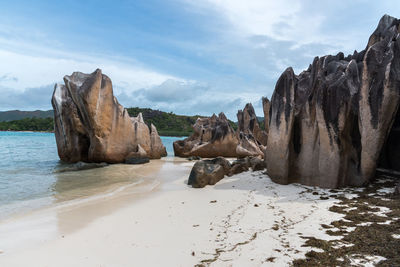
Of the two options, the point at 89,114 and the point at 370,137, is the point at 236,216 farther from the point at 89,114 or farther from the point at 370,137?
the point at 89,114

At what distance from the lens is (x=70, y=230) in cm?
521

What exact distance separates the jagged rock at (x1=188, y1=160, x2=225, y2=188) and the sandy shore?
4.15 feet

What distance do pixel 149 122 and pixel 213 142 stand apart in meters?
59.6

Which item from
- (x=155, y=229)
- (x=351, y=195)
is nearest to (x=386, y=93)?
(x=351, y=195)

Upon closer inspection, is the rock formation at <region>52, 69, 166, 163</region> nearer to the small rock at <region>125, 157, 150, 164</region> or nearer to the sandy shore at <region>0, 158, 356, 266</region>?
the small rock at <region>125, 157, 150, 164</region>

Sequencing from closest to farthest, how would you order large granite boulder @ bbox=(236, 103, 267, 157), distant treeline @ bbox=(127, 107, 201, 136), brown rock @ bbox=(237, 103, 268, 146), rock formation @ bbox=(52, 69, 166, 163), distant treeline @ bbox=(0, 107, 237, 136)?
rock formation @ bbox=(52, 69, 166, 163), large granite boulder @ bbox=(236, 103, 267, 157), brown rock @ bbox=(237, 103, 268, 146), distant treeline @ bbox=(0, 107, 237, 136), distant treeline @ bbox=(127, 107, 201, 136)

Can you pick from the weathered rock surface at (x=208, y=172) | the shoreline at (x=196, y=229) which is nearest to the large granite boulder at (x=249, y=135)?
the weathered rock surface at (x=208, y=172)

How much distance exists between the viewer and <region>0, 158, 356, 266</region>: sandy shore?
3885mm

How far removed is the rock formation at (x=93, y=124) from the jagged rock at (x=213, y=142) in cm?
478

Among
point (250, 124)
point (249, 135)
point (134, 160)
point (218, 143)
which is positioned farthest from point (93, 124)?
point (250, 124)

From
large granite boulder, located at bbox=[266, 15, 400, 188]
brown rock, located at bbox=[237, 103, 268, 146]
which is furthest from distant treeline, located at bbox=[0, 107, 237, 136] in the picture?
large granite boulder, located at bbox=[266, 15, 400, 188]

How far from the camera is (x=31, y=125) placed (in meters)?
81.1

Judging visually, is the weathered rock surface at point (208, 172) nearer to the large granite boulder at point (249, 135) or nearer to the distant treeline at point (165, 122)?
the large granite boulder at point (249, 135)

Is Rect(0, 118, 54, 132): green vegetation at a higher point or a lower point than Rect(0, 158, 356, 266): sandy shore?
higher
